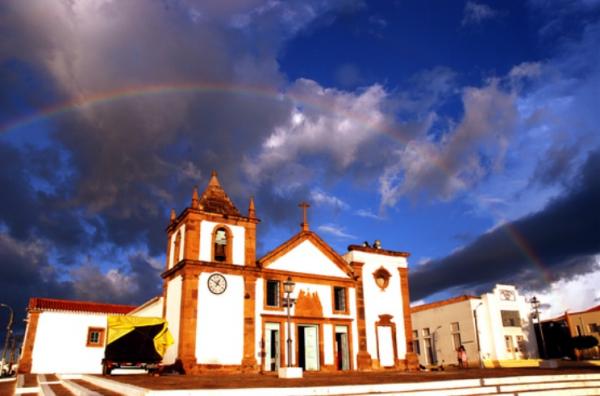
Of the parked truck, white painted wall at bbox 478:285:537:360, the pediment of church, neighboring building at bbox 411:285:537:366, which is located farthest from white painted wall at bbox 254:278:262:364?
white painted wall at bbox 478:285:537:360

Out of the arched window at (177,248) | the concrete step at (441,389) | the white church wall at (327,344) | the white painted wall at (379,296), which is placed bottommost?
the concrete step at (441,389)

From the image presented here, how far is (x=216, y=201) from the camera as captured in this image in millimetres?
29984

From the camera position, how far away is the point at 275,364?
27766 millimetres

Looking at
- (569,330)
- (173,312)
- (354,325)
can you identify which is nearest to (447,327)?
(569,330)

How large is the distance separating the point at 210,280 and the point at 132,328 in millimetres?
5483

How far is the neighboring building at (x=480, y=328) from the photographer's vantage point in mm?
46500

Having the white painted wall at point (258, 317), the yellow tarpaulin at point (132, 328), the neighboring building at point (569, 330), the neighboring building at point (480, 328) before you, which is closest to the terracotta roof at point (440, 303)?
the neighboring building at point (480, 328)

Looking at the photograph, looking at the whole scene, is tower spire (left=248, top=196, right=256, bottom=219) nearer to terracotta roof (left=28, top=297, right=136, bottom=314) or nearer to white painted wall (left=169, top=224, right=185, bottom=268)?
white painted wall (left=169, top=224, right=185, bottom=268)

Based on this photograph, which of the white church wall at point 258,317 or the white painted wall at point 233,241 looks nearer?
the white church wall at point 258,317

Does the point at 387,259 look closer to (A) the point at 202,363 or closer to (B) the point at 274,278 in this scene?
(B) the point at 274,278

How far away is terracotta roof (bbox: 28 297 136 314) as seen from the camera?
38156 mm

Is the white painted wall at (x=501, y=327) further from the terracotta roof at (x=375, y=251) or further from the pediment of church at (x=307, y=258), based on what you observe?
the pediment of church at (x=307, y=258)

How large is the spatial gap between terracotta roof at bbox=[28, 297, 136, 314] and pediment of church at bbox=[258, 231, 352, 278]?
20.2m

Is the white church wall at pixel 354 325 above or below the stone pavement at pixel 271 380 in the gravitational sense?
above
